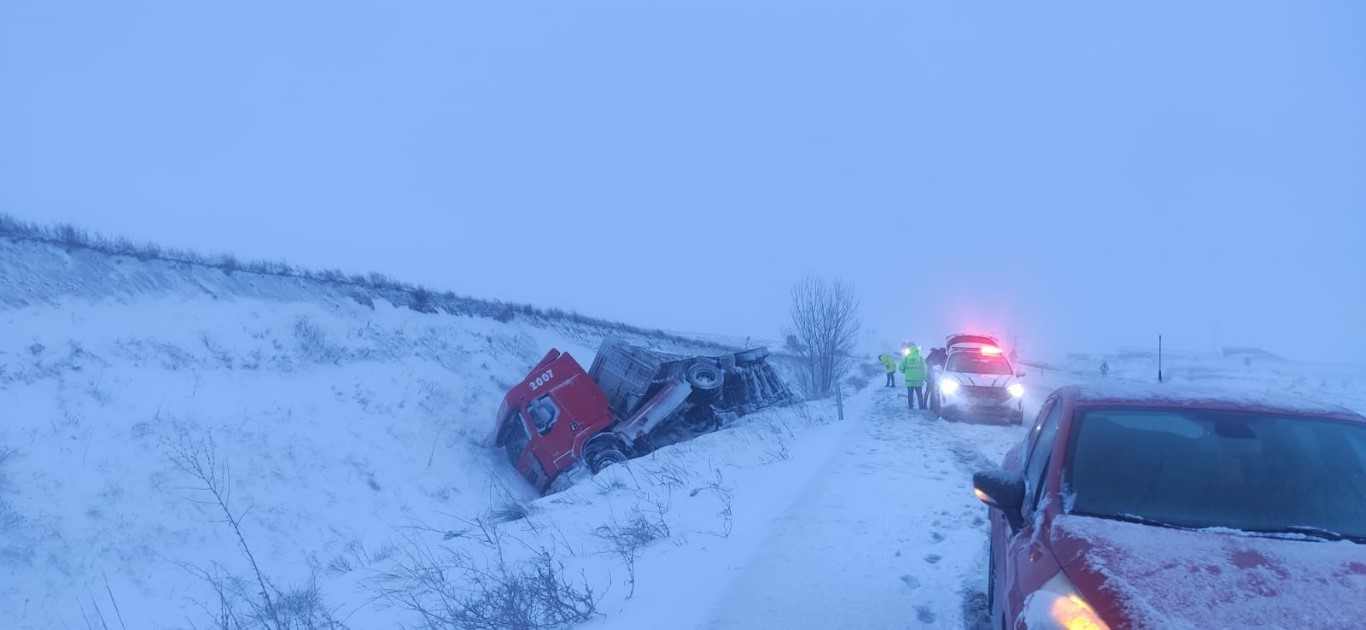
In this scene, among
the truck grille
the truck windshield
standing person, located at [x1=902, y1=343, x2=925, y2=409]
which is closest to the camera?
the truck grille

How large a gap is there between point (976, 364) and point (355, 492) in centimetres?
1312

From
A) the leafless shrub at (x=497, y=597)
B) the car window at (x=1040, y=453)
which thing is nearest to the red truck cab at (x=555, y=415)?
the leafless shrub at (x=497, y=597)

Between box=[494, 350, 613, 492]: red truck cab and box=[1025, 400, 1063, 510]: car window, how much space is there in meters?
10.4

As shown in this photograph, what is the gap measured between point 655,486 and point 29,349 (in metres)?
10.4

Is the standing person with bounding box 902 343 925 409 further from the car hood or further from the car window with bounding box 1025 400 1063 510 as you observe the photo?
the car hood

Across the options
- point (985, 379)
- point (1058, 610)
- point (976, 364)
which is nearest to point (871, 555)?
point (1058, 610)

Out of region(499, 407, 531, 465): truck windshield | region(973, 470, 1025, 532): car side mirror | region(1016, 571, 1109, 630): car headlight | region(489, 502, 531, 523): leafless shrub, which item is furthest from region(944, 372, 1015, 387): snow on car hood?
region(1016, 571, 1109, 630): car headlight

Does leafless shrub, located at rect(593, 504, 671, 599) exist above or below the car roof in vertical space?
below

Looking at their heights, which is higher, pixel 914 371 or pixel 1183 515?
pixel 1183 515

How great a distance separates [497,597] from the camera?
4.95 m

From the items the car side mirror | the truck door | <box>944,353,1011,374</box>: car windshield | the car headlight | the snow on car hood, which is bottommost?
the truck door

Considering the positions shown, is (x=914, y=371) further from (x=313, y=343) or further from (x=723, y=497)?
(x=313, y=343)

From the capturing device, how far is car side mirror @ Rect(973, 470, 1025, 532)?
144 inches

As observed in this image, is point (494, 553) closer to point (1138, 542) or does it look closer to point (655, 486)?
point (655, 486)
